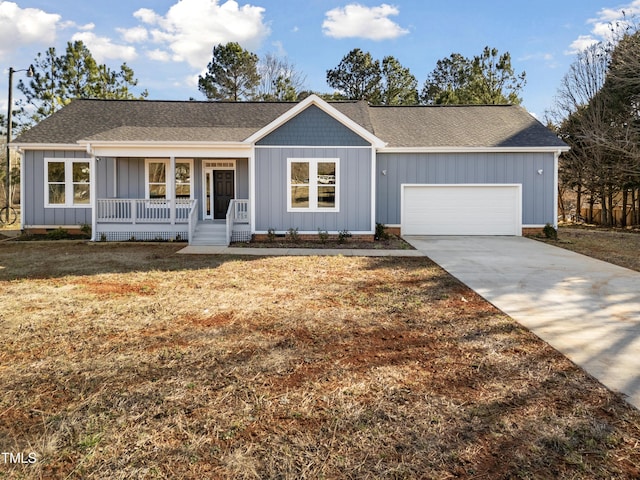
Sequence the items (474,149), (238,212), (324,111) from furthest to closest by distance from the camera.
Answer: (474,149), (238,212), (324,111)

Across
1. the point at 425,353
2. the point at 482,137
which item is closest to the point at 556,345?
the point at 425,353

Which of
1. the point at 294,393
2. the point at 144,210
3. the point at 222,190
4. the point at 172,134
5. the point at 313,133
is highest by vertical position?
the point at 172,134

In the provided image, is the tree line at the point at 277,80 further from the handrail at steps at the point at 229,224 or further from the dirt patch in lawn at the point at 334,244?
the dirt patch in lawn at the point at 334,244

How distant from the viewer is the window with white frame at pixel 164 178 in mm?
14180

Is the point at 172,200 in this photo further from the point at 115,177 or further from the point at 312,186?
the point at 312,186

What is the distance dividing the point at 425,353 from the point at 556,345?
1.42m

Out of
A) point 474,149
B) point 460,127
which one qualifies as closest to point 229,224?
point 474,149

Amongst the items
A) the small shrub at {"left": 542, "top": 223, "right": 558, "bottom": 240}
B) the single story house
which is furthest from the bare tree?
the small shrub at {"left": 542, "top": 223, "right": 558, "bottom": 240}

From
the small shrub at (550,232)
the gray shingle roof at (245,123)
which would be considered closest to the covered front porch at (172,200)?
the gray shingle roof at (245,123)

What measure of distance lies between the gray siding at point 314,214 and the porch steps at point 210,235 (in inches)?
44.3

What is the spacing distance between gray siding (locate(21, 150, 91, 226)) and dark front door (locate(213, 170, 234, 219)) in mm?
4411

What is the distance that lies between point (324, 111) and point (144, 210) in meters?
6.78

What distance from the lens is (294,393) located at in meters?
3.25

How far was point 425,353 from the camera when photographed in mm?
4086
